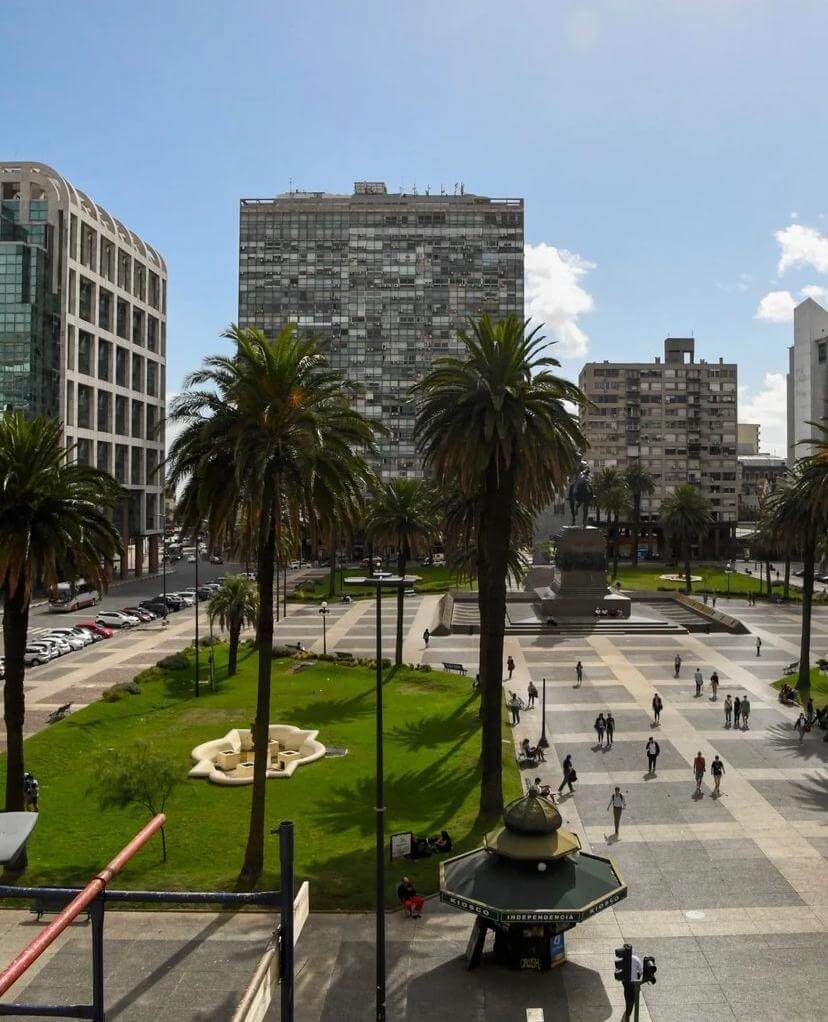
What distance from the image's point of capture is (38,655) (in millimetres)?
54375

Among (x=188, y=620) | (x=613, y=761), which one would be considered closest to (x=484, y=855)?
(x=613, y=761)

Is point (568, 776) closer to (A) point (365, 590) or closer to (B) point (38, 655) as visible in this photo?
(B) point (38, 655)

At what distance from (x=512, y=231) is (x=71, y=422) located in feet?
241

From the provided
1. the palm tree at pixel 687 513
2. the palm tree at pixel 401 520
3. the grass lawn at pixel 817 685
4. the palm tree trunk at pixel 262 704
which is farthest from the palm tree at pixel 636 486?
the palm tree trunk at pixel 262 704

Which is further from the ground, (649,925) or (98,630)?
(649,925)

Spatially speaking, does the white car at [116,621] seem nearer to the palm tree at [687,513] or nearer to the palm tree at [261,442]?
the palm tree at [261,442]

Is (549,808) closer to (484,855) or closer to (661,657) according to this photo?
(484,855)

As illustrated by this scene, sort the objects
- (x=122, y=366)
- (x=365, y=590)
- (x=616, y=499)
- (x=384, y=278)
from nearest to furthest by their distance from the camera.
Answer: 1. (x=365, y=590)
2. (x=122, y=366)
3. (x=616, y=499)
4. (x=384, y=278)

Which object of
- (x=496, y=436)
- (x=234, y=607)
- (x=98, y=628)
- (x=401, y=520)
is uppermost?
(x=496, y=436)

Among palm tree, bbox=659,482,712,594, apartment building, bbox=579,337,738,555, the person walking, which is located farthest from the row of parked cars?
apartment building, bbox=579,337,738,555

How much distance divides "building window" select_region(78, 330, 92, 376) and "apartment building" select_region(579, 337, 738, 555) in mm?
78071

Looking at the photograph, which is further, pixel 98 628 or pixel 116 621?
pixel 116 621

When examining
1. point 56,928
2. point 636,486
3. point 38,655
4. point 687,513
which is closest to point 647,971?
point 56,928

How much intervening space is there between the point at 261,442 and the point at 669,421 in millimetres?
125163
